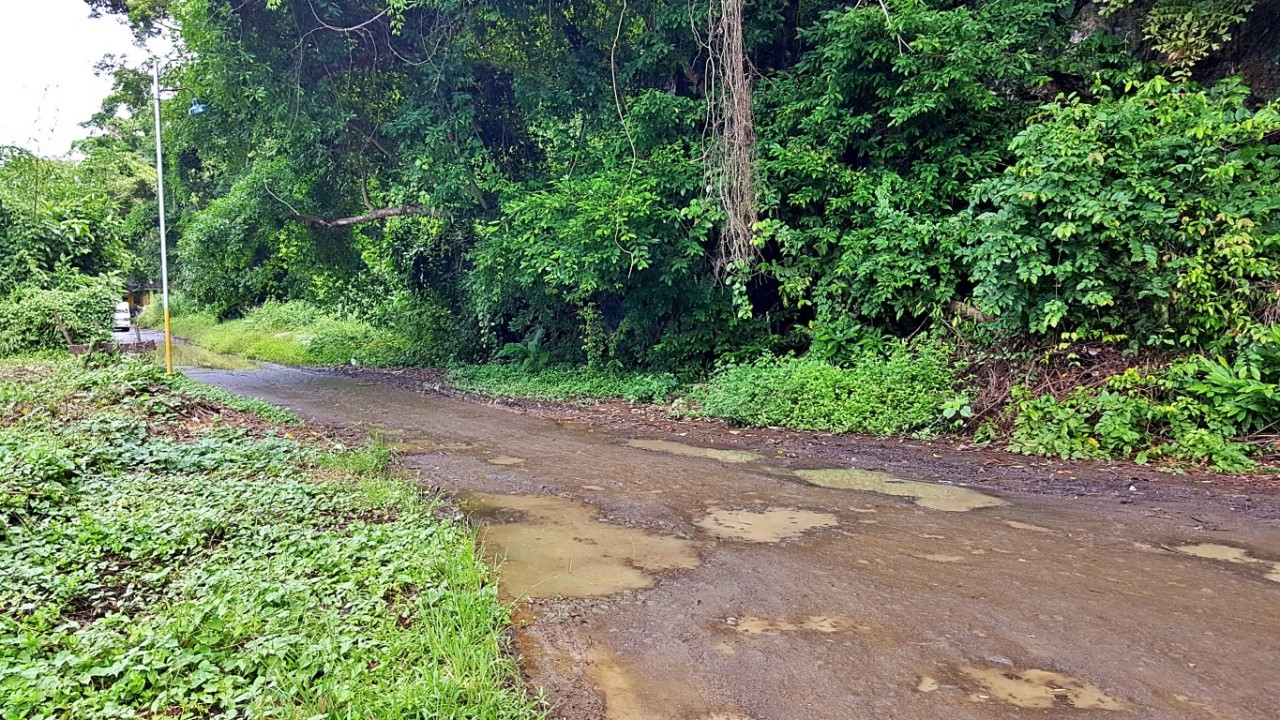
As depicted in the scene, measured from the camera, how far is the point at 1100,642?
3553 mm

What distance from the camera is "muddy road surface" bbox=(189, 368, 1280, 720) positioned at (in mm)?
3115

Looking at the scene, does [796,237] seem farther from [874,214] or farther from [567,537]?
[567,537]

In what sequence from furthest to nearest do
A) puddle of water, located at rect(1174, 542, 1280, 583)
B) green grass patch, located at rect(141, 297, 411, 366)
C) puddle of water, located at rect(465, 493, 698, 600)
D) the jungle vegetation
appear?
1. green grass patch, located at rect(141, 297, 411, 366)
2. the jungle vegetation
3. puddle of water, located at rect(1174, 542, 1280, 583)
4. puddle of water, located at rect(465, 493, 698, 600)

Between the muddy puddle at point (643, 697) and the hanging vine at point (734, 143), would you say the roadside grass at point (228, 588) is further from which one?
the hanging vine at point (734, 143)

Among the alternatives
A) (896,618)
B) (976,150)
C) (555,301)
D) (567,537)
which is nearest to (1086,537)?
(896,618)

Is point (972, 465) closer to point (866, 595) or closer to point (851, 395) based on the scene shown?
point (851, 395)

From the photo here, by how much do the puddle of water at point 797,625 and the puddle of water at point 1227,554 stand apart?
2579mm

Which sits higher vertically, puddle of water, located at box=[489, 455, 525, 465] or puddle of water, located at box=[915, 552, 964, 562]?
puddle of water, located at box=[915, 552, 964, 562]

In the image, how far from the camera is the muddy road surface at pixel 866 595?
3115 mm

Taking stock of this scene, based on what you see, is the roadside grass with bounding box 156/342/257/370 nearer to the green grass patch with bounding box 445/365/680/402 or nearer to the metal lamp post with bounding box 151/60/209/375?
the metal lamp post with bounding box 151/60/209/375

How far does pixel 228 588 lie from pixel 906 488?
16.5 ft

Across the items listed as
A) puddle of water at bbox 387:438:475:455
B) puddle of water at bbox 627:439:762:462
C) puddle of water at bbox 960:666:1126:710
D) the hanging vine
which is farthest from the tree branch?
puddle of water at bbox 960:666:1126:710

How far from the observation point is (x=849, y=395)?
8.99 metres

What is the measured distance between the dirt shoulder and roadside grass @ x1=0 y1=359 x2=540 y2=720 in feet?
12.8
